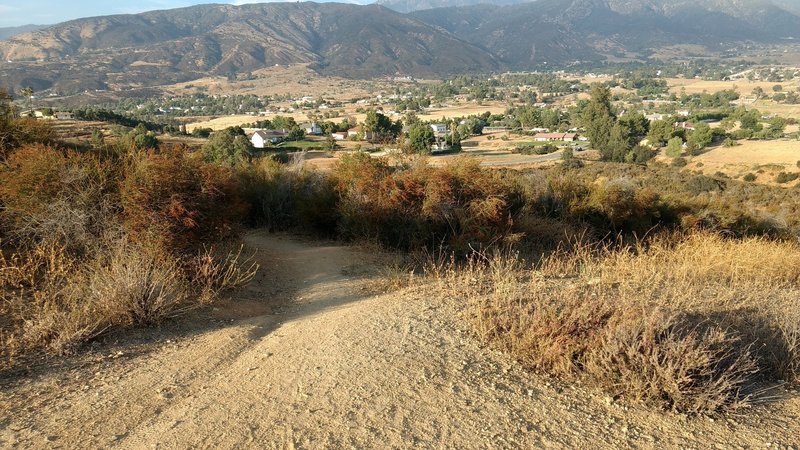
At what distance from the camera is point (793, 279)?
25.0 feet

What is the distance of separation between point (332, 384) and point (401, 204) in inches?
247

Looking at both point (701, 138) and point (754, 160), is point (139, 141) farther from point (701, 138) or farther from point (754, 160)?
point (701, 138)

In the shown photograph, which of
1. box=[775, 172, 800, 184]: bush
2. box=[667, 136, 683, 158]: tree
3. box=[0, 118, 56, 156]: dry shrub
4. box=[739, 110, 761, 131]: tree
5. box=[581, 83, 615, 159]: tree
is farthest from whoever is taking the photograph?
box=[739, 110, 761, 131]: tree

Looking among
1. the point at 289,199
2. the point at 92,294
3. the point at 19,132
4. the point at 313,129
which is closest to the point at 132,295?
the point at 92,294

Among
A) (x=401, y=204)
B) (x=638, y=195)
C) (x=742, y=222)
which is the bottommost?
(x=742, y=222)

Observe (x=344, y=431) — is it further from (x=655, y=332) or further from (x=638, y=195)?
(x=638, y=195)

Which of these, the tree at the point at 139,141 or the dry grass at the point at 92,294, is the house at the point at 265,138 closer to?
the tree at the point at 139,141

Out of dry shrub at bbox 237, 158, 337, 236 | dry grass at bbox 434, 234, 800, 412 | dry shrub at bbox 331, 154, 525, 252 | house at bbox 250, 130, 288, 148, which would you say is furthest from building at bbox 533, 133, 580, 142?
dry grass at bbox 434, 234, 800, 412

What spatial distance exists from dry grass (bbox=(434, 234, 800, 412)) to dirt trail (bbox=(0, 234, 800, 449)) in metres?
0.20

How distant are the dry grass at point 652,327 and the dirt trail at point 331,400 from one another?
20 cm

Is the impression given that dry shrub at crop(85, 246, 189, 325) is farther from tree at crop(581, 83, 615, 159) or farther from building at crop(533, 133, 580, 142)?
building at crop(533, 133, 580, 142)

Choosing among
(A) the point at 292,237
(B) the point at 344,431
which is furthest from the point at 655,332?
(A) the point at 292,237

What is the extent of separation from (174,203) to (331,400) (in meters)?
4.81

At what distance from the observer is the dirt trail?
3564 mm
